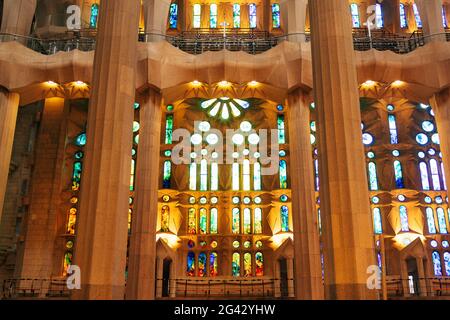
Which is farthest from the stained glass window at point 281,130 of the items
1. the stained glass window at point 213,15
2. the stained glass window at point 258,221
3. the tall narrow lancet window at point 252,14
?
the stained glass window at point 213,15

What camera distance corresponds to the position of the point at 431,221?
92.7 ft

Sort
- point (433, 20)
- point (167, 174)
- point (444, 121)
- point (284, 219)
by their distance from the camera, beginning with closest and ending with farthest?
point (444, 121)
point (433, 20)
point (284, 219)
point (167, 174)

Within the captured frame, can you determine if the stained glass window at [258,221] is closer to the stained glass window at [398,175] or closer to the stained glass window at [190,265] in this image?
the stained glass window at [190,265]

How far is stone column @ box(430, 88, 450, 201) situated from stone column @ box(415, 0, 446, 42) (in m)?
2.79

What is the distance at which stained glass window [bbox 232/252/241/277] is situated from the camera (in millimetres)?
27656

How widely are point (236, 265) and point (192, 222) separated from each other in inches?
146

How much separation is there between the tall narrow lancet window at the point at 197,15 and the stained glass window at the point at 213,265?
14737 millimetres

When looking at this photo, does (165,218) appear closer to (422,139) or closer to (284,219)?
(284,219)

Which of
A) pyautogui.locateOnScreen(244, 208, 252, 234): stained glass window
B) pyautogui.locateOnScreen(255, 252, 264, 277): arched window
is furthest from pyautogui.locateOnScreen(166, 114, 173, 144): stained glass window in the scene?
pyautogui.locateOnScreen(255, 252, 264, 277): arched window

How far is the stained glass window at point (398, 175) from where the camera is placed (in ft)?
95.1

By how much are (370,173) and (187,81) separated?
14.0m

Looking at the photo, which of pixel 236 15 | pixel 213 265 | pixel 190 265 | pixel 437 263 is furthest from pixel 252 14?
pixel 437 263
